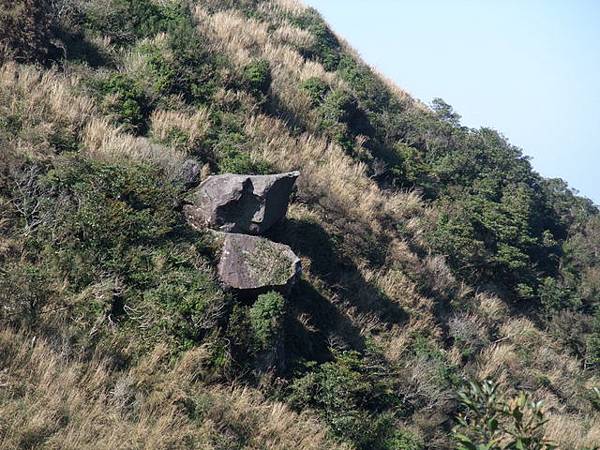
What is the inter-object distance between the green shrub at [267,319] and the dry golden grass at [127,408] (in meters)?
0.79

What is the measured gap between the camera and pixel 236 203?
10.4 meters

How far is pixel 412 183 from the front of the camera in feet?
58.4

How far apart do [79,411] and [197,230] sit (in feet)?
12.8

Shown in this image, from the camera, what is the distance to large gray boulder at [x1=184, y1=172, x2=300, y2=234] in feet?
33.8

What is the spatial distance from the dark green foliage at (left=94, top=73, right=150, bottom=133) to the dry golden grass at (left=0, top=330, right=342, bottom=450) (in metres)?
5.70

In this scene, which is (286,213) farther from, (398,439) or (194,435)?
(194,435)

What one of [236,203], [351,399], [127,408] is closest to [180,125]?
[236,203]

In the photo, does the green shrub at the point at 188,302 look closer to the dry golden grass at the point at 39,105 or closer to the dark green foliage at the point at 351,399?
the dark green foliage at the point at 351,399

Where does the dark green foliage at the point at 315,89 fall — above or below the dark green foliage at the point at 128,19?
above

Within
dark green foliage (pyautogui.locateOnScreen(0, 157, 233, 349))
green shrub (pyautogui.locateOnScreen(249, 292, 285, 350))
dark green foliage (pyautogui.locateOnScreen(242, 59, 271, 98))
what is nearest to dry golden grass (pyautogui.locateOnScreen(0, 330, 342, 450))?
dark green foliage (pyautogui.locateOnScreen(0, 157, 233, 349))

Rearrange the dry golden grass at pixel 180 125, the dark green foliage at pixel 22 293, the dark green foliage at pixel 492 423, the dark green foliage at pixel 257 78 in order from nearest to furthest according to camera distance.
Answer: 1. the dark green foliage at pixel 492 423
2. the dark green foliage at pixel 22 293
3. the dry golden grass at pixel 180 125
4. the dark green foliage at pixel 257 78

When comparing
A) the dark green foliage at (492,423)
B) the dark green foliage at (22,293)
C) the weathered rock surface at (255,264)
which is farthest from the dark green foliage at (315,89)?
the dark green foliage at (492,423)

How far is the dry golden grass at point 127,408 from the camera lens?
20.7 ft

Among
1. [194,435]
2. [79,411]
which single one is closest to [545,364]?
[194,435]
